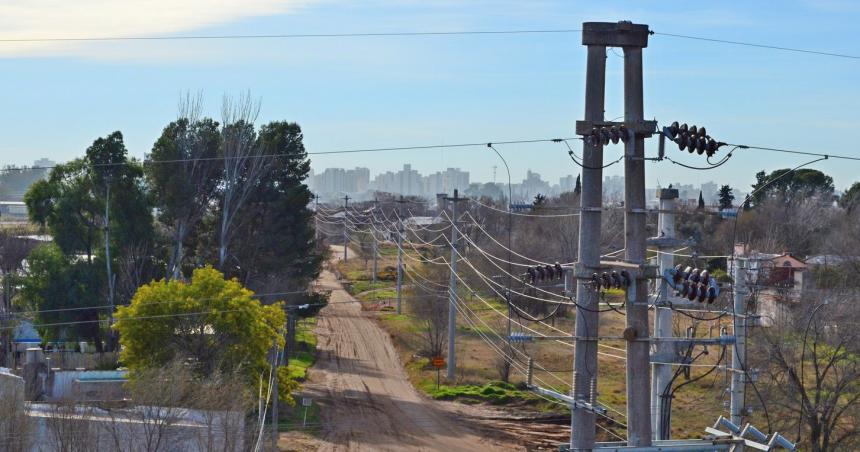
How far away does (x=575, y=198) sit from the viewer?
82.0m

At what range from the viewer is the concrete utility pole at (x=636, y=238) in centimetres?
1184

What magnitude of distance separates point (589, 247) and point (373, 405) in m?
24.8

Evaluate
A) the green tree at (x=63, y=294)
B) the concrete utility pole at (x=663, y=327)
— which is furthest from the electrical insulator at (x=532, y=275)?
the green tree at (x=63, y=294)

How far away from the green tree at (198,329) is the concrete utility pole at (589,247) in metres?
15.5

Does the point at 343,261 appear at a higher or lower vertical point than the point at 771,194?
lower

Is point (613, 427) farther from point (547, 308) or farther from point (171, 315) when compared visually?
point (547, 308)

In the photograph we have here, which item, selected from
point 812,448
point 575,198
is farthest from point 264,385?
point 575,198

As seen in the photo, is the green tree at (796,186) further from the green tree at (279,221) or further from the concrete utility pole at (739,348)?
the concrete utility pole at (739,348)

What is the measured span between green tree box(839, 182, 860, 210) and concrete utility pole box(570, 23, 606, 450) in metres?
70.8

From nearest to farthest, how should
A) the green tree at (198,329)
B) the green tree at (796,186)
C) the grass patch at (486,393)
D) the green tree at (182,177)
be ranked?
the green tree at (198,329) < the grass patch at (486,393) < the green tree at (182,177) < the green tree at (796,186)

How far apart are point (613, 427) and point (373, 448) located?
274 inches

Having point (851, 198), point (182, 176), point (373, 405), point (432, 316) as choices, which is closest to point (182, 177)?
point (182, 176)

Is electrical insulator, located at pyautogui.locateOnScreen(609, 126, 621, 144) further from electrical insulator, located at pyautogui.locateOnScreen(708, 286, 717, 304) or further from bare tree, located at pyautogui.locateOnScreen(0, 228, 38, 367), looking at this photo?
bare tree, located at pyautogui.locateOnScreen(0, 228, 38, 367)

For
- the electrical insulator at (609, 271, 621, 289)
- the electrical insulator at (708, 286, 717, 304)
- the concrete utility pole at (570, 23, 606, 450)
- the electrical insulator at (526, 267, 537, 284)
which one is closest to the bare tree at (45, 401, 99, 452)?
the electrical insulator at (526, 267, 537, 284)
